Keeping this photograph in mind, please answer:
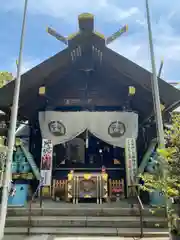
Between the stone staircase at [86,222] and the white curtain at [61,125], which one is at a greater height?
the white curtain at [61,125]

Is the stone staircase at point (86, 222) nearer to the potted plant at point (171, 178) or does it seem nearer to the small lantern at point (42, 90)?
the potted plant at point (171, 178)

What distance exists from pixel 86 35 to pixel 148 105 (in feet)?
12.9

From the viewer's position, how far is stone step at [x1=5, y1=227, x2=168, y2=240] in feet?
18.4

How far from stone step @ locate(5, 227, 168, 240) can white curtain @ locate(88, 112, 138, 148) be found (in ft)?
12.2

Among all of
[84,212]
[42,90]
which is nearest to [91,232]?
[84,212]

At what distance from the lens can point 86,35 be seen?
800 centimetres

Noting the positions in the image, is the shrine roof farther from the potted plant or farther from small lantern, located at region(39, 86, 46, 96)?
the potted plant

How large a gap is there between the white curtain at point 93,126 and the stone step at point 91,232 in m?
3.71

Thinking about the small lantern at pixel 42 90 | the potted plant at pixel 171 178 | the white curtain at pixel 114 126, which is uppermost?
the small lantern at pixel 42 90

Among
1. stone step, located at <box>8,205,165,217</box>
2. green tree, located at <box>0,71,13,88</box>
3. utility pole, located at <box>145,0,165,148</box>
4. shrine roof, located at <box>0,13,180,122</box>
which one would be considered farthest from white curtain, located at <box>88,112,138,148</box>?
green tree, located at <box>0,71,13,88</box>

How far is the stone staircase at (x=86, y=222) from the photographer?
5.74 m

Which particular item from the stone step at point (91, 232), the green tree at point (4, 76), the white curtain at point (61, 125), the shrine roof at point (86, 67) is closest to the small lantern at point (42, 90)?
the shrine roof at point (86, 67)

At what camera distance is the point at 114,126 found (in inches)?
360

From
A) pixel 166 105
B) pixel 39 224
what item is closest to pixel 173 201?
pixel 39 224
